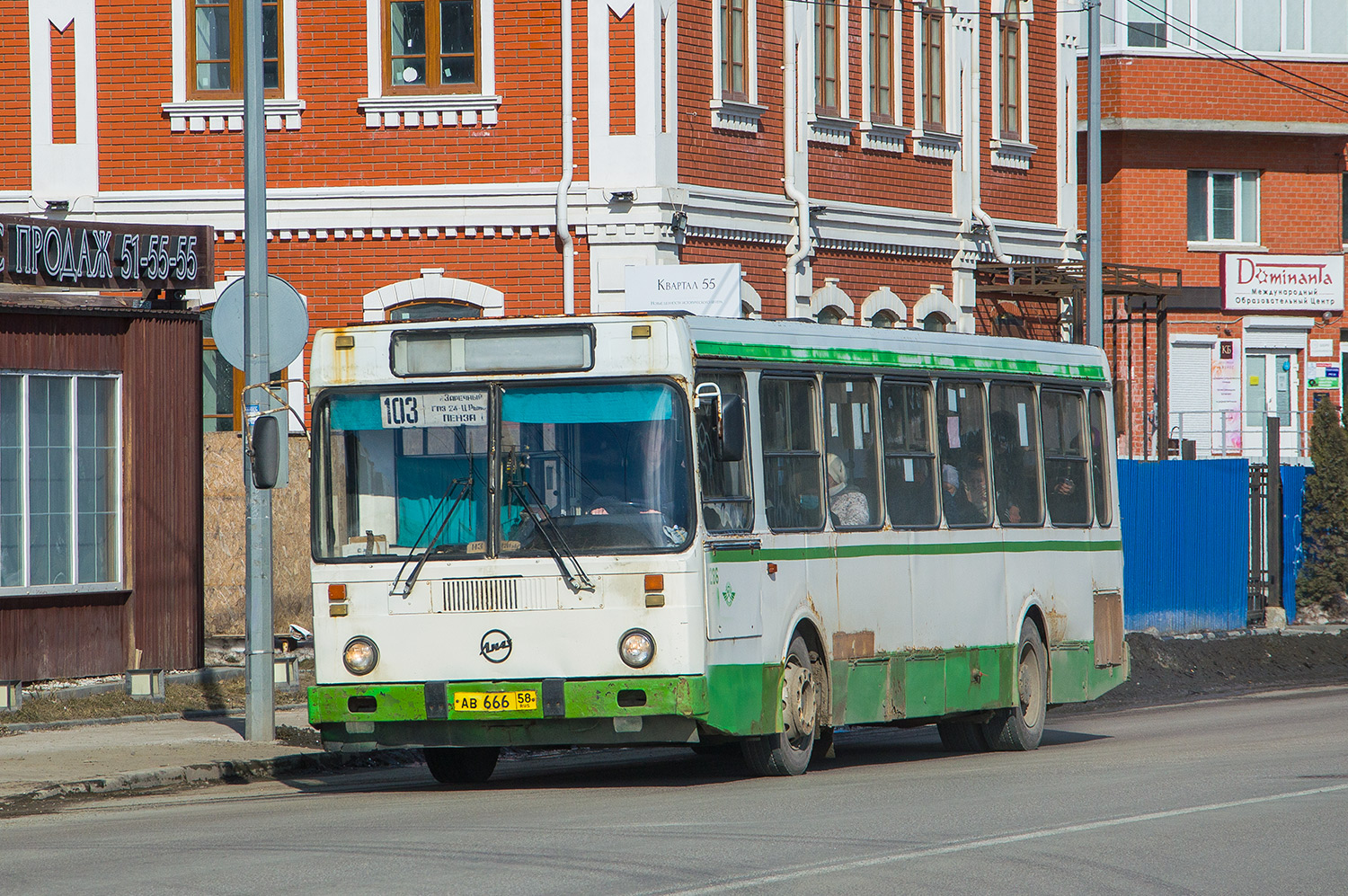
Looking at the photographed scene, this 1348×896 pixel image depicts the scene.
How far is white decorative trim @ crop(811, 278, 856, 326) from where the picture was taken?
26281mm

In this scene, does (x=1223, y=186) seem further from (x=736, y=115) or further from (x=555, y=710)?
(x=555, y=710)

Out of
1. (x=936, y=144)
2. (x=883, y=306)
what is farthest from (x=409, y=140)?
(x=936, y=144)

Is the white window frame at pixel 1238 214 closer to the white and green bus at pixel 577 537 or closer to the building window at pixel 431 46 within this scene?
the building window at pixel 431 46

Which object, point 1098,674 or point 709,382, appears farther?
point 1098,674

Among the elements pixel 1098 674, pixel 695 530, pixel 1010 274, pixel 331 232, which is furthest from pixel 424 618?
pixel 1010 274

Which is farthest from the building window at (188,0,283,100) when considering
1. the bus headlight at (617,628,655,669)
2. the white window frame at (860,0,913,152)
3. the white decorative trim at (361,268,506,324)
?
the bus headlight at (617,628,655,669)

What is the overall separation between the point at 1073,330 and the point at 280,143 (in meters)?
12.9

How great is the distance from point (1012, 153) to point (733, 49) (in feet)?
21.1

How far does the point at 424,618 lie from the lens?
12.1 metres

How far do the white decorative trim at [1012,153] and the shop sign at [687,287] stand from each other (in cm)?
935

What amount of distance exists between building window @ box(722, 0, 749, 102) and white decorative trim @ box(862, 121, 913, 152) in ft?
8.06

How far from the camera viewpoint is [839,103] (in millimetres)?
26875

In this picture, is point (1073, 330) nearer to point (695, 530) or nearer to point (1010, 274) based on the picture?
point (1010, 274)

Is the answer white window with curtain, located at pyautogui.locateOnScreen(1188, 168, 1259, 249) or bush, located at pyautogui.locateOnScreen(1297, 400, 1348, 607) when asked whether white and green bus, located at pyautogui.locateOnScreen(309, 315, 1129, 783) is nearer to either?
bush, located at pyautogui.locateOnScreen(1297, 400, 1348, 607)
